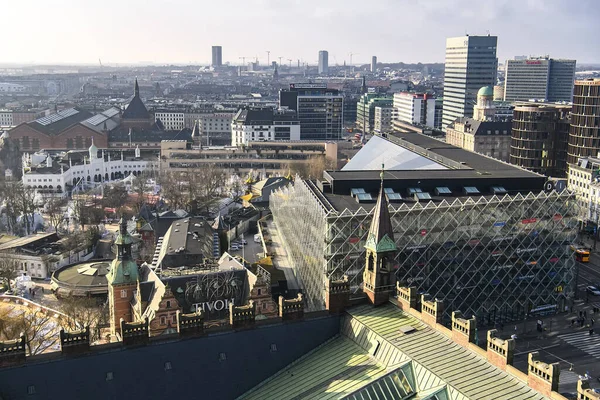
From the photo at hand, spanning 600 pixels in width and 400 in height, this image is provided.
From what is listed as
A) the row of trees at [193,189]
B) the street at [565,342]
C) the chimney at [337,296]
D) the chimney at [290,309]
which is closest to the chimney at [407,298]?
the chimney at [337,296]

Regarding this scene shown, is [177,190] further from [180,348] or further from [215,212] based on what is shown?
[180,348]

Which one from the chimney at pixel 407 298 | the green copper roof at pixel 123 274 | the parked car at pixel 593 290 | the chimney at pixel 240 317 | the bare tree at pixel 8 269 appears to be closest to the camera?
the chimney at pixel 240 317

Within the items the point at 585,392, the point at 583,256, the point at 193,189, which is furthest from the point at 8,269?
the point at 583,256

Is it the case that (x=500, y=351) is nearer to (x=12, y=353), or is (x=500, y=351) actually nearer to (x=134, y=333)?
(x=134, y=333)

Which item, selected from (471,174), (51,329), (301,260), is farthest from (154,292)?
(471,174)

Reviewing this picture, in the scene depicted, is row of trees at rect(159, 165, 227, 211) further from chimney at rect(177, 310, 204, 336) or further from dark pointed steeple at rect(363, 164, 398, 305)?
chimney at rect(177, 310, 204, 336)

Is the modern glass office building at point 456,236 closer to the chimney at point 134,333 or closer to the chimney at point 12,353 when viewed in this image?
the chimney at point 134,333
